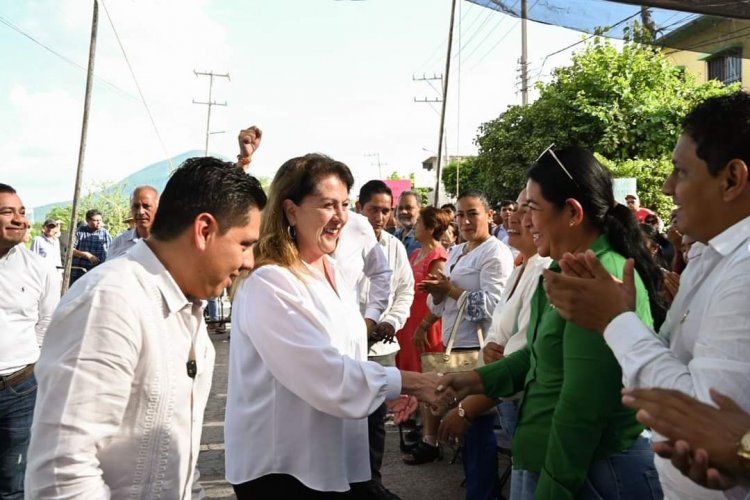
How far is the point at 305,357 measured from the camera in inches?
86.7

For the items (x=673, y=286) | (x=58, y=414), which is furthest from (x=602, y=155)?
(x=58, y=414)

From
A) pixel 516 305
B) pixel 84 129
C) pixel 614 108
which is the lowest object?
pixel 516 305

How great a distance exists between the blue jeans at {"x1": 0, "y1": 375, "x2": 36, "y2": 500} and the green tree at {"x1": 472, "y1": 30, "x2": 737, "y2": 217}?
1638cm

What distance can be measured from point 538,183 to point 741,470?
1363 mm

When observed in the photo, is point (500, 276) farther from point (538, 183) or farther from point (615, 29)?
point (538, 183)

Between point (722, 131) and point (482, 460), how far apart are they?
2.86 meters

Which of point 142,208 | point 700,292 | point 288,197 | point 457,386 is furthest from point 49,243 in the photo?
point 700,292

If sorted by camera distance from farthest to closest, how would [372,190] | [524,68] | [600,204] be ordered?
[524,68], [372,190], [600,204]

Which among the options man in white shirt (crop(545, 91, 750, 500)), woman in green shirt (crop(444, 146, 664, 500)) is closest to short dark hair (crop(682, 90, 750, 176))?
man in white shirt (crop(545, 91, 750, 500))

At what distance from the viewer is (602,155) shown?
19.4m

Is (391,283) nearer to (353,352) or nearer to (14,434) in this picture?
(14,434)

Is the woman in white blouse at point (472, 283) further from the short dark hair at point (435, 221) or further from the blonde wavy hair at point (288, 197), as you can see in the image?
the blonde wavy hair at point (288, 197)

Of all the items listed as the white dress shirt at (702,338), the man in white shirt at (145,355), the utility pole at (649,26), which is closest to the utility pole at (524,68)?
the utility pole at (649,26)

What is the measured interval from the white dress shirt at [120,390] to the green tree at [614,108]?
17.7m
